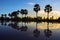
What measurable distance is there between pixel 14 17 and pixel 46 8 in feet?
114

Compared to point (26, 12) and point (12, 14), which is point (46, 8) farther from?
point (12, 14)

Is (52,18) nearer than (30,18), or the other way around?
(52,18)

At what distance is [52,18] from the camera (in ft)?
295

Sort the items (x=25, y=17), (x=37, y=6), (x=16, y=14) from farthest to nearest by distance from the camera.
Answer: (x=16, y=14), (x=25, y=17), (x=37, y=6)

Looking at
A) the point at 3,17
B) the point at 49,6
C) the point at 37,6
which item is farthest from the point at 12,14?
the point at 49,6

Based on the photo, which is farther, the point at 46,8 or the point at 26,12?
the point at 26,12

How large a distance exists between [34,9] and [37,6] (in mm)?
3074

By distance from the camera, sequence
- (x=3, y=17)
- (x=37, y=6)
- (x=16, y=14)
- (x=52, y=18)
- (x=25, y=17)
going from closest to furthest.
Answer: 1. (x=37, y=6)
2. (x=52, y=18)
3. (x=25, y=17)
4. (x=16, y=14)
5. (x=3, y=17)

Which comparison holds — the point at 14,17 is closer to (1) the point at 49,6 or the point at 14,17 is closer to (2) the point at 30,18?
(2) the point at 30,18

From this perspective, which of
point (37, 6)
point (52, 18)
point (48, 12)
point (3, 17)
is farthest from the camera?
point (3, 17)

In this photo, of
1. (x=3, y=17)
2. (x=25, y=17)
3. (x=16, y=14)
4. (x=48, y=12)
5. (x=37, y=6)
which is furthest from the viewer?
(x=3, y=17)

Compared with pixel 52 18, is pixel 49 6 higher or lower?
higher

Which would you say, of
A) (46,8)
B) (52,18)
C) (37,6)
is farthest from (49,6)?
(52,18)

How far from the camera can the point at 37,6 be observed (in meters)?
83.1
